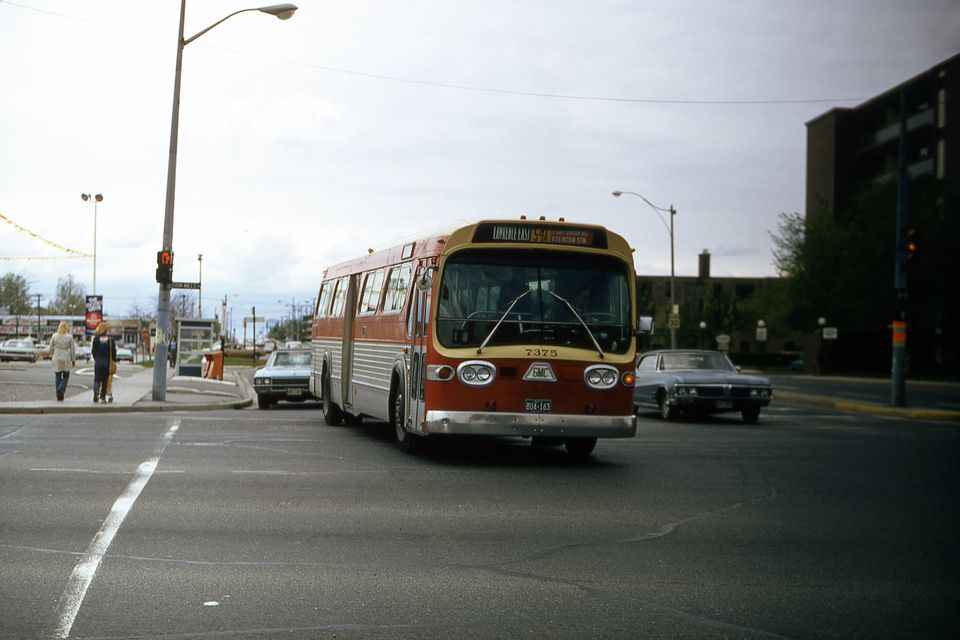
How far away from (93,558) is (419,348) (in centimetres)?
646

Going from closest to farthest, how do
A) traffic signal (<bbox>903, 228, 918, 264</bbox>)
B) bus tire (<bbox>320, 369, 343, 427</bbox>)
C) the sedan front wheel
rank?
bus tire (<bbox>320, 369, 343, 427</bbox>), the sedan front wheel, traffic signal (<bbox>903, 228, 918, 264</bbox>)

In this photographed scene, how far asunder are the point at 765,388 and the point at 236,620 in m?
17.9

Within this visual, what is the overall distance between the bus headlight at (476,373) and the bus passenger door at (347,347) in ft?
18.5

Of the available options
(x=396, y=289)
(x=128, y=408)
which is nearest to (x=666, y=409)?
(x=396, y=289)

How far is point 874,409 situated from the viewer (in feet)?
87.0

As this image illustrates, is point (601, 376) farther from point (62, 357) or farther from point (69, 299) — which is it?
point (69, 299)

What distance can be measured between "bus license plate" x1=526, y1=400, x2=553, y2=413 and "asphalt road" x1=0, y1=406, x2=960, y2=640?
74 centimetres

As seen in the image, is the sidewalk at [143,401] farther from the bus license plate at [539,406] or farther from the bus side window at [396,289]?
the bus license plate at [539,406]

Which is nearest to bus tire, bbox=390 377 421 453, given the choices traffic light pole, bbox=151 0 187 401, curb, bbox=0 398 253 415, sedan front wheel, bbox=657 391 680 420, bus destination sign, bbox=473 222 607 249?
bus destination sign, bbox=473 222 607 249

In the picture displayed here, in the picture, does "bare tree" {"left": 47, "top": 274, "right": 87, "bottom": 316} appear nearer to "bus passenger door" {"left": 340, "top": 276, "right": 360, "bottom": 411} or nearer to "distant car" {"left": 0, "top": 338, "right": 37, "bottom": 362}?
"distant car" {"left": 0, "top": 338, "right": 37, "bottom": 362}

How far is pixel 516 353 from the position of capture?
1240 centimetres

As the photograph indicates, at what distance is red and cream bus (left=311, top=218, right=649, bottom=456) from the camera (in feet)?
40.5

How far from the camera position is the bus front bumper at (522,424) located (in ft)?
40.1

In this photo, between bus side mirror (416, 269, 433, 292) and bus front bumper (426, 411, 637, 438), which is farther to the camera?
bus side mirror (416, 269, 433, 292)
